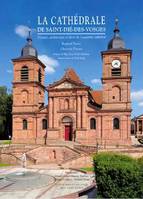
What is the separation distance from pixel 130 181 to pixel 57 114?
117ft

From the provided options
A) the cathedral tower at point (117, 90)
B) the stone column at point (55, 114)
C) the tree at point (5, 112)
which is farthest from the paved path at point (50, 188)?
the tree at point (5, 112)

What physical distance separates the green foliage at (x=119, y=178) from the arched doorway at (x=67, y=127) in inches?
1333

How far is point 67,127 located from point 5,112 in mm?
17072

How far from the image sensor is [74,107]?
1905 inches

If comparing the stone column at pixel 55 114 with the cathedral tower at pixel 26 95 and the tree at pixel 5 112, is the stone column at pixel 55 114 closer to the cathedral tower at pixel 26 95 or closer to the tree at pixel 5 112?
the cathedral tower at pixel 26 95

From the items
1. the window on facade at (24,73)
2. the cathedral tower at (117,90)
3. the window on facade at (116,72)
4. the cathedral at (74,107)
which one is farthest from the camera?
the window on facade at (24,73)

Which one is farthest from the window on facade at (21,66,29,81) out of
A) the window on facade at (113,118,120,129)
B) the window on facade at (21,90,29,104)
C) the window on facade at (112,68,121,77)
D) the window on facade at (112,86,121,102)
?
the window on facade at (113,118,120,129)

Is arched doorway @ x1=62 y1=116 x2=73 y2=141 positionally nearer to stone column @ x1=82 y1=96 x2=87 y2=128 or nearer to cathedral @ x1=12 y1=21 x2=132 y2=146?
cathedral @ x1=12 y1=21 x2=132 y2=146

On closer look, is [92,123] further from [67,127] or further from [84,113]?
[67,127]

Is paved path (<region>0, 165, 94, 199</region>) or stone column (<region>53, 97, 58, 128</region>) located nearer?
paved path (<region>0, 165, 94, 199</region>)

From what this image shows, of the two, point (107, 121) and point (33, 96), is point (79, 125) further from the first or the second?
point (33, 96)

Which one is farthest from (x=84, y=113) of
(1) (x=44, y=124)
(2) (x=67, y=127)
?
(1) (x=44, y=124)

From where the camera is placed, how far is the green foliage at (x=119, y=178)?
13500 millimetres

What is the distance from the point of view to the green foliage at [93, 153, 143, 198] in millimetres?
13500
